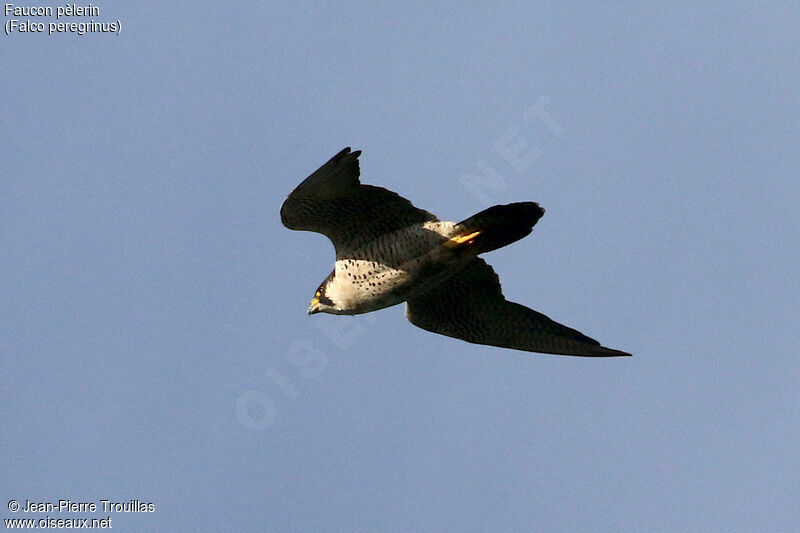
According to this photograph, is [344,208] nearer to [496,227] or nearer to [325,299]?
[325,299]

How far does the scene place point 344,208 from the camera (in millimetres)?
11961

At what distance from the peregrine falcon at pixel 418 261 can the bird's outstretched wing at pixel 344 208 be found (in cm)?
1

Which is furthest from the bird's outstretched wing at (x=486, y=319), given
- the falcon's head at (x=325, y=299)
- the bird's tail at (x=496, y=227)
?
the falcon's head at (x=325, y=299)

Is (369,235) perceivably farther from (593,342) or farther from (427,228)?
(593,342)

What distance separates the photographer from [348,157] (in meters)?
11.1

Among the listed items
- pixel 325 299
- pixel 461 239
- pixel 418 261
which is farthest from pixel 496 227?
pixel 325 299

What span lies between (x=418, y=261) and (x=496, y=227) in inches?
42.6

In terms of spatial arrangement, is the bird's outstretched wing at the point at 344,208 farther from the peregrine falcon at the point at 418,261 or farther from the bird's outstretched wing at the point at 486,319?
the bird's outstretched wing at the point at 486,319

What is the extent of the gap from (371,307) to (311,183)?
6.51 feet

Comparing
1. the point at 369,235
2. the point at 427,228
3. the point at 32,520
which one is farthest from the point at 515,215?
Answer: the point at 32,520

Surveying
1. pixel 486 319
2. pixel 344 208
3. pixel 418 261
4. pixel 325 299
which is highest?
pixel 344 208

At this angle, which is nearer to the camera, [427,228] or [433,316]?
[427,228]

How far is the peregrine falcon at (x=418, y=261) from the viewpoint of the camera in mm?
11594

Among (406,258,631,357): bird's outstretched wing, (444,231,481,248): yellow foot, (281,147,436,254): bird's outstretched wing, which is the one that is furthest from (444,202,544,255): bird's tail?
(406,258,631,357): bird's outstretched wing
